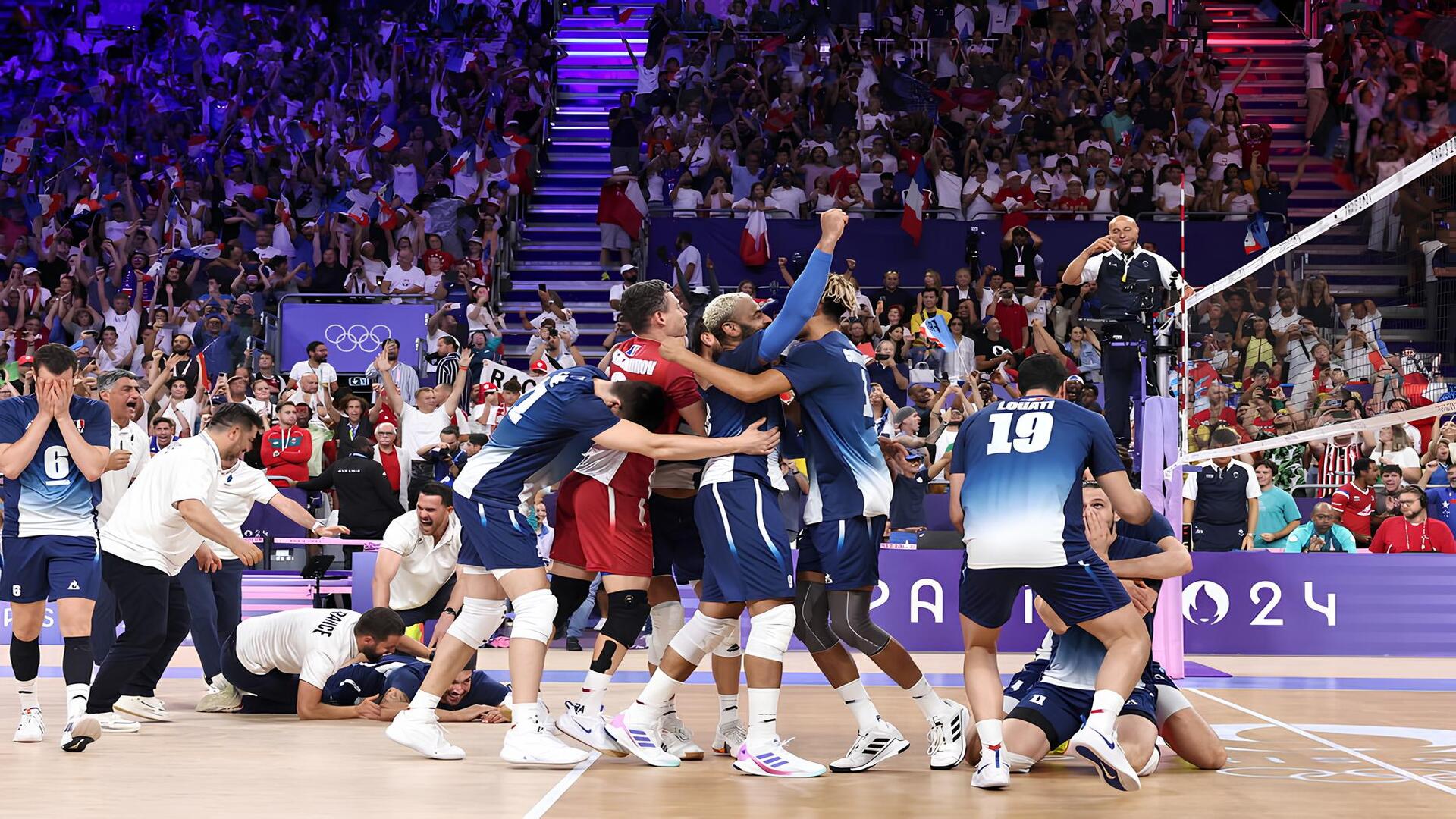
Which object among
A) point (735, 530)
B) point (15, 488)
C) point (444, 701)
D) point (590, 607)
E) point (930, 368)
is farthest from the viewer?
point (930, 368)

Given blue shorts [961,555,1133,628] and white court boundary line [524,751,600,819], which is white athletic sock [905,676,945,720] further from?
white court boundary line [524,751,600,819]

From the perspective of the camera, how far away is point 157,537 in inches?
312

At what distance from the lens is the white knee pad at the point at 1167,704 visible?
22.9 feet

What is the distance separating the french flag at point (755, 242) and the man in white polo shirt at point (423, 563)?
1027 centimetres

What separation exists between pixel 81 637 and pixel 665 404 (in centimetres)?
322

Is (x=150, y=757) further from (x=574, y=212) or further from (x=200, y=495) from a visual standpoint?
(x=574, y=212)

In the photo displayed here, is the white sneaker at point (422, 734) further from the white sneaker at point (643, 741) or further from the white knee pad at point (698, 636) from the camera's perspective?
the white knee pad at point (698, 636)

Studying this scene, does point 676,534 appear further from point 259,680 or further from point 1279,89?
point 1279,89

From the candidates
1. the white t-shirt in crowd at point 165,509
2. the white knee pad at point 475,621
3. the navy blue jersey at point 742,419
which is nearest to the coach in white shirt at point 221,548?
the white t-shirt in crowd at point 165,509

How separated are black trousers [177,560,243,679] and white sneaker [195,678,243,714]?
0.46 ft

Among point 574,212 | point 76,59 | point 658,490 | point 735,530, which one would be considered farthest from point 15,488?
point 76,59

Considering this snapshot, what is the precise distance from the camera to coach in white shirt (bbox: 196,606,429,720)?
8750 mm

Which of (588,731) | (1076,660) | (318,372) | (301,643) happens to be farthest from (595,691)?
(318,372)

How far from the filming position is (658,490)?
7.57 meters
